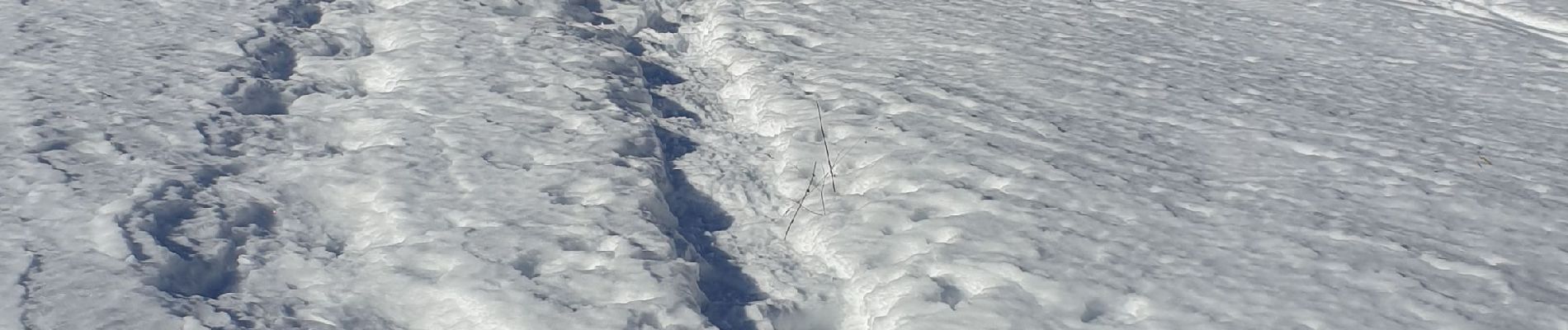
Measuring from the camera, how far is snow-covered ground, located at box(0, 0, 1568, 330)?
115 inches

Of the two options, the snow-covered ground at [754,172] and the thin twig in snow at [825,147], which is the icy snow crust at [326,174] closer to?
the snow-covered ground at [754,172]

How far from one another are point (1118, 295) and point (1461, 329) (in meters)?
0.81

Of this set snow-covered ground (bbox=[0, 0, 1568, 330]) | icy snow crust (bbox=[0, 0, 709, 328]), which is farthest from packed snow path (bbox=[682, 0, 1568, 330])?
icy snow crust (bbox=[0, 0, 709, 328])

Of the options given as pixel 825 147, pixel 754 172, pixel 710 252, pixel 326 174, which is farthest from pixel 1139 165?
pixel 326 174

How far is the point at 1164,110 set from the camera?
14.4 ft

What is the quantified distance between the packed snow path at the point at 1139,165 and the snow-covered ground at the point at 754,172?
0.02 metres

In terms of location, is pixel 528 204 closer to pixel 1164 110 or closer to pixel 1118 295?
pixel 1118 295

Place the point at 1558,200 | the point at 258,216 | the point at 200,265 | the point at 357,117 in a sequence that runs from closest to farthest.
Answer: the point at 200,265, the point at 258,216, the point at 1558,200, the point at 357,117

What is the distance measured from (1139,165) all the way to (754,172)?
4.33 ft

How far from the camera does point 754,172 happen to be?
3.95 meters

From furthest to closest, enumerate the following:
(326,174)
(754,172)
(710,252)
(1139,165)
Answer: (754,172) → (1139,165) → (326,174) → (710,252)

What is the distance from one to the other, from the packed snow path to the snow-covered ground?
0.05 ft

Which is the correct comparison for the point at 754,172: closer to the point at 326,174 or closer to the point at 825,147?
the point at 825,147

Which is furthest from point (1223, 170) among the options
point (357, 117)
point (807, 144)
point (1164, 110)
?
point (357, 117)
